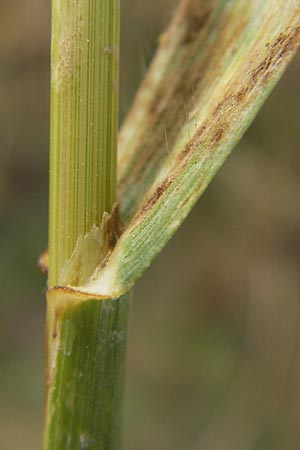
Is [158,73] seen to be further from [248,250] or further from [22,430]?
[22,430]

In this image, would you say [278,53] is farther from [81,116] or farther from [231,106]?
[81,116]

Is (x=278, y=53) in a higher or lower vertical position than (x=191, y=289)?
lower

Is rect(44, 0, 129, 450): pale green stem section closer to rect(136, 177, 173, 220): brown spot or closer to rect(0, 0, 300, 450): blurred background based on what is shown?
rect(136, 177, 173, 220): brown spot

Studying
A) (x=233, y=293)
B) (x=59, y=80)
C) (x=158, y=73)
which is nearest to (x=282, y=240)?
(x=233, y=293)

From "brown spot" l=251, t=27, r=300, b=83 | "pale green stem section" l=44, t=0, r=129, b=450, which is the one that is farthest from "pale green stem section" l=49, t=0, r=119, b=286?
"brown spot" l=251, t=27, r=300, b=83

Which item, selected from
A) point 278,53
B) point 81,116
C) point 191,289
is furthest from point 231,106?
point 191,289
